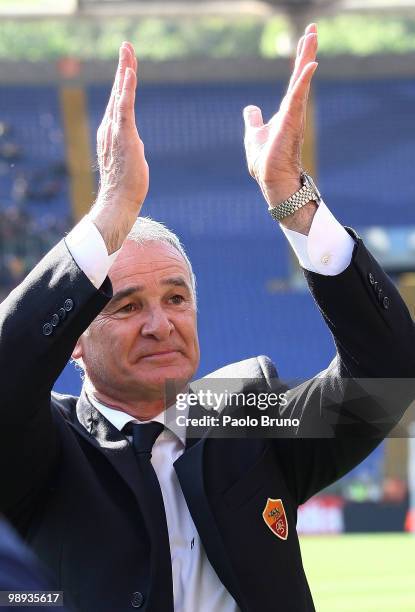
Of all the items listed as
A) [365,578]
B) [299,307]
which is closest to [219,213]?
[299,307]

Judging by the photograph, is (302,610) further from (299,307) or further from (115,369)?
(299,307)

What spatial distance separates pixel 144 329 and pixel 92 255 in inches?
10.8

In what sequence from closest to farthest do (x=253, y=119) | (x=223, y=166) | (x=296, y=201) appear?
(x=296, y=201), (x=253, y=119), (x=223, y=166)

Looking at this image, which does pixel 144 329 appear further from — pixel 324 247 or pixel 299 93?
pixel 299 93

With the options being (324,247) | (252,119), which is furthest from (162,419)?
(252,119)

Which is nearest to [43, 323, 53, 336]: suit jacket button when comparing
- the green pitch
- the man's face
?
the man's face

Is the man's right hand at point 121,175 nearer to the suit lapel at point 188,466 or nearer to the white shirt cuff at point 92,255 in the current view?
the white shirt cuff at point 92,255

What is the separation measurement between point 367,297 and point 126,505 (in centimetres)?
57

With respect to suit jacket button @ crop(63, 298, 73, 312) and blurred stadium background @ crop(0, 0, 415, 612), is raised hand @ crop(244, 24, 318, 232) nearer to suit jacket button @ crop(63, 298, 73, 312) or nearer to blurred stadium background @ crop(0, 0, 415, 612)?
suit jacket button @ crop(63, 298, 73, 312)

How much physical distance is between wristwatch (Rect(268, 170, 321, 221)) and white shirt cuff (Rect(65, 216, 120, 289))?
11.7 inches

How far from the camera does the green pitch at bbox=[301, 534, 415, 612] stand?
7.69 metres

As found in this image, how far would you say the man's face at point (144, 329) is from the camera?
223cm

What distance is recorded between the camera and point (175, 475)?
2.25 m

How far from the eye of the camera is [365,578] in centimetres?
866
